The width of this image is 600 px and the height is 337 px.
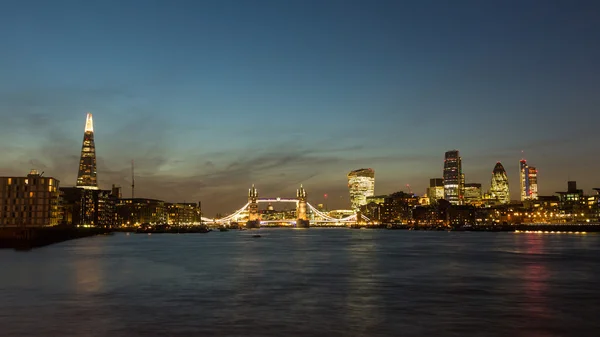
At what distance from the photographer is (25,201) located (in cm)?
11338

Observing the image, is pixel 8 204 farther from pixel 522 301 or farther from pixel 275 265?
pixel 522 301

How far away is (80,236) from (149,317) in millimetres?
133189

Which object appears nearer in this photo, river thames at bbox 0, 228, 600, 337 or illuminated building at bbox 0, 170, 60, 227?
river thames at bbox 0, 228, 600, 337

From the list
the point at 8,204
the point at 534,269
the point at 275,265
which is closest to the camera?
the point at 534,269

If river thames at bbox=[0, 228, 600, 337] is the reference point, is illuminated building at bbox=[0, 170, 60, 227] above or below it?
above

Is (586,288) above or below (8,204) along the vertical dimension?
below

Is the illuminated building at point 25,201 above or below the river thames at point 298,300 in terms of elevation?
above

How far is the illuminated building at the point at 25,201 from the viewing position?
111125 millimetres

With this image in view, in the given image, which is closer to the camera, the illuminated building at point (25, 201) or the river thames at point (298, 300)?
the river thames at point (298, 300)

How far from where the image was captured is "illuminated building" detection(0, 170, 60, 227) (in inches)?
4375

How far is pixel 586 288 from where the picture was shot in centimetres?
4019

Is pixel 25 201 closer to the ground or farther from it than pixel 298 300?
farther from it

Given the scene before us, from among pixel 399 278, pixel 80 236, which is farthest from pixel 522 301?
pixel 80 236

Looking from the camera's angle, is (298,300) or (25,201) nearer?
(298,300)
